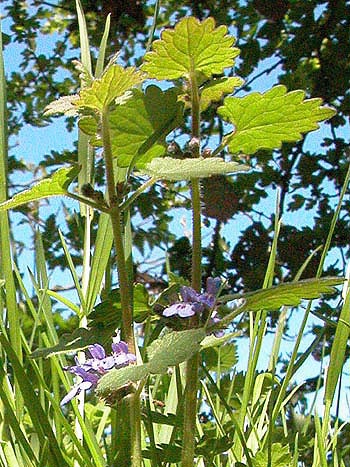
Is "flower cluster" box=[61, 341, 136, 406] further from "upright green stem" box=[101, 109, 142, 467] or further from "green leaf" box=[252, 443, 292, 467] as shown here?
"green leaf" box=[252, 443, 292, 467]

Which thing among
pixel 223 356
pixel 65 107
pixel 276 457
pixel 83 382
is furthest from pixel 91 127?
pixel 223 356

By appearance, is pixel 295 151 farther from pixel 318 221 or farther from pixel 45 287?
pixel 45 287

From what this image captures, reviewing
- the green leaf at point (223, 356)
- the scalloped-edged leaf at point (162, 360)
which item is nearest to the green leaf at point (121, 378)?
the scalloped-edged leaf at point (162, 360)

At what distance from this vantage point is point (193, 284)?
1.11ft

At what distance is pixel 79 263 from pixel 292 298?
4.60 ft

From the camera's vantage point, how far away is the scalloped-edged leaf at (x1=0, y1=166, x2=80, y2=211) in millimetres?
330

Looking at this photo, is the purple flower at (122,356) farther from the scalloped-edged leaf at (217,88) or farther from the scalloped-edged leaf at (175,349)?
the scalloped-edged leaf at (217,88)

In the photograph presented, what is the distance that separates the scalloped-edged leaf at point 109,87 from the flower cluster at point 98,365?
11cm

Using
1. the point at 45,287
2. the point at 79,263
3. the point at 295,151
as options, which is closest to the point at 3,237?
the point at 45,287

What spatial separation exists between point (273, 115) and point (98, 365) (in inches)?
5.7

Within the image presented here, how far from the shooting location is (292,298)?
0.33 m

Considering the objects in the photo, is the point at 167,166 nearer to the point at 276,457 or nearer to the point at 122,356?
the point at 122,356

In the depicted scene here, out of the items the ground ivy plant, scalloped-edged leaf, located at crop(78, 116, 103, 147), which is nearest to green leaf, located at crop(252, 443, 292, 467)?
the ground ivy plant

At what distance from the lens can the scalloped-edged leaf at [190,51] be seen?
1.10ft
